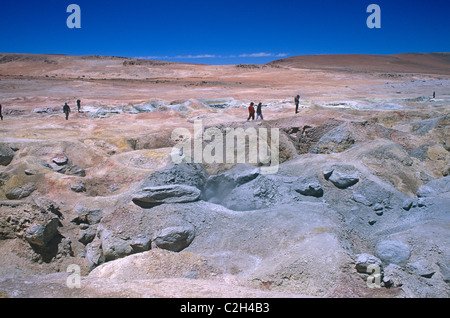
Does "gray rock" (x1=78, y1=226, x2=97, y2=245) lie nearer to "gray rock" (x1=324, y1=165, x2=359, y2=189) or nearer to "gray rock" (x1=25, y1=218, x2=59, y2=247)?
"gray rock" (x1=25, y1=218, x2=59, y2=247)

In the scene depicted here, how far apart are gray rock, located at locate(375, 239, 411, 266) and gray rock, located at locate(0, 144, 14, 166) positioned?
846cm

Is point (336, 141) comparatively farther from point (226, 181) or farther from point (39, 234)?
point (39, 234)

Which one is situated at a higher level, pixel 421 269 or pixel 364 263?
pixel 364 263

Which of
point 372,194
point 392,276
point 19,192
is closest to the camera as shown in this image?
point 392,276

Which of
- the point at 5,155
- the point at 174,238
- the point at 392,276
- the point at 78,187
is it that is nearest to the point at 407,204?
the point at 392,276

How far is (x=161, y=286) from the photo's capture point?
341cm

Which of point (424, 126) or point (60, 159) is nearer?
point (60, 159)

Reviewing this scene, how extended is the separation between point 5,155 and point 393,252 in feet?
28.6

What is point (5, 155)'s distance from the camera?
831cm

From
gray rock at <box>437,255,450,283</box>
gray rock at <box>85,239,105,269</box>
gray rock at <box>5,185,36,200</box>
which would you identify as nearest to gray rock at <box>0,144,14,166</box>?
gray rock at <box>5,185,36,200</box>

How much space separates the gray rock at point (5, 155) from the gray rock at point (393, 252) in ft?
27.7

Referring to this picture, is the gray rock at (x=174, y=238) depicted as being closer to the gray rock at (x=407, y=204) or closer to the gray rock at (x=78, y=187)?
the gray rock at (x=78, y=187)

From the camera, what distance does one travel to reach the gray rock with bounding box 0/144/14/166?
325 inches
